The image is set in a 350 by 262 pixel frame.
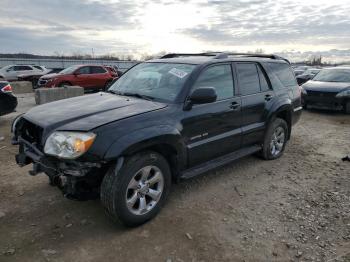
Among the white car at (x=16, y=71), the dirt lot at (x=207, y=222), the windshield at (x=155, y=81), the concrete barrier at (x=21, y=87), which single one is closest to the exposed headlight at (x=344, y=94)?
the dirt lot at (x=207, y=222)

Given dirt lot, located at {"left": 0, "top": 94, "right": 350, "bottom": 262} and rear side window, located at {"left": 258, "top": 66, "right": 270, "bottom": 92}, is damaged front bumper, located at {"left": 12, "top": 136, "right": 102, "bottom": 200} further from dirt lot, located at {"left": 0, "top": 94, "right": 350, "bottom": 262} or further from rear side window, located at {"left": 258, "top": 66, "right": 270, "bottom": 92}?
rear side window, located at {"left": 258, "top": 66, "right": 270, "bottom": 92}

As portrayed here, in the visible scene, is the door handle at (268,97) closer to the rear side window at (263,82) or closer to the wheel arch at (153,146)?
the rear side window at (263,82)

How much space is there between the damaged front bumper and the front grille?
0.56 feet

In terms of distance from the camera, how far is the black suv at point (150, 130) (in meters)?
3.05

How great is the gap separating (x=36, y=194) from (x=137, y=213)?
A: 1.60 m

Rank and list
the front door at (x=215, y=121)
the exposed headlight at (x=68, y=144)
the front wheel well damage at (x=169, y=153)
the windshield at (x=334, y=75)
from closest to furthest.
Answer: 1. the exposed headlight at (x=68, y=144)
2. the front wheel well damage at (x=169, y=153)
3. the front door at (x=215, y=121)
4. the windshield at (x=334, y=75)

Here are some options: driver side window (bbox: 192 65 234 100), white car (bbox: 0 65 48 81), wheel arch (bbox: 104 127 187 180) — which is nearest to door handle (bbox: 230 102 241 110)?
driver side window (bbox: 192 65 234 100)

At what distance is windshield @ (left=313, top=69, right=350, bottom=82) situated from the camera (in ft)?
36.5

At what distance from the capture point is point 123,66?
38344mm

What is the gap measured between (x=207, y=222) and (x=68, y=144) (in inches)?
67.3

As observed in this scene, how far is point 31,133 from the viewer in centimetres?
357

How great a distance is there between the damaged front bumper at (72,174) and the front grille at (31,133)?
0.56ft

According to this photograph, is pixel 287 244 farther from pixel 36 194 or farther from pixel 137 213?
pixel 36 194

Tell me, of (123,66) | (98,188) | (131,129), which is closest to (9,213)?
(98,188)
